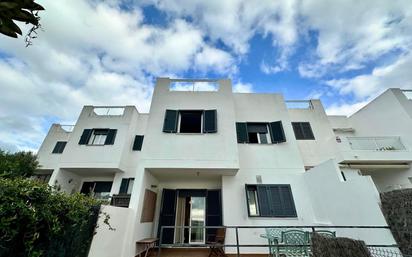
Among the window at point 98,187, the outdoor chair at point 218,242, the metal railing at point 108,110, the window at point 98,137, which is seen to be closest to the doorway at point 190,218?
the outdoor chair at point 218,242

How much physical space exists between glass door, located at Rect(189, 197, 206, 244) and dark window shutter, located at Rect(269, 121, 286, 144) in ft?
14.1

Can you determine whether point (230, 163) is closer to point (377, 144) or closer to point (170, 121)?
point (170, 121)

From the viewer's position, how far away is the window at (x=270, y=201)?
6.04 m

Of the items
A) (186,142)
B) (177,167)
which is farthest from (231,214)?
(186,142)

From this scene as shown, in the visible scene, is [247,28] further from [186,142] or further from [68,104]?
[68,104]

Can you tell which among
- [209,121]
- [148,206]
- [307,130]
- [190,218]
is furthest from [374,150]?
[148,206]

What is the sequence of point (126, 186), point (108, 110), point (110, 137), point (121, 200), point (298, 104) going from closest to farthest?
point (121, 200), point (126, 186), point (110, 137), point (298, 104), point (108, 110)

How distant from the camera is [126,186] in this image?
8.45m

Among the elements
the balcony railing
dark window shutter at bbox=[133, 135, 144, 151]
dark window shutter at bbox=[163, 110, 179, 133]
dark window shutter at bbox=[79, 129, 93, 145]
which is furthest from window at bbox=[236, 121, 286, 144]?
dark window shutter at bbox=[79, 129, 93, 145]

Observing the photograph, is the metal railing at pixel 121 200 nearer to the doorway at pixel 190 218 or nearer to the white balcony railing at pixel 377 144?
the doorway at pixel 190 218

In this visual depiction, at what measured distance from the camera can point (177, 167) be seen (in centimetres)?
606

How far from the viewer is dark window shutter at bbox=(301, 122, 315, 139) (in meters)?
8.42

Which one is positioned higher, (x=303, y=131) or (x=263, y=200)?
(x=303, y=131)

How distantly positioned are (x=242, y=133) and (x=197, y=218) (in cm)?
432
